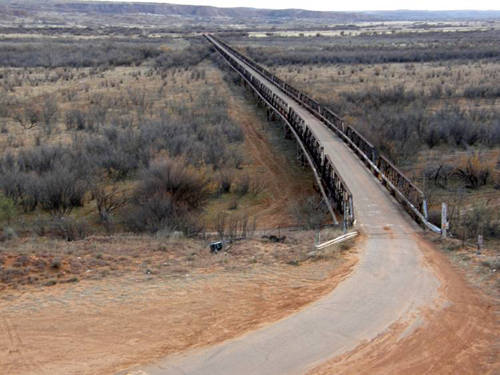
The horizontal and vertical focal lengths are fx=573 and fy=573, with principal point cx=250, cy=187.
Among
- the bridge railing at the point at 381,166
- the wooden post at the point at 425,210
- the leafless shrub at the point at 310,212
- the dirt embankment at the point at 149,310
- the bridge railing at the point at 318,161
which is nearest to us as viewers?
the dirt embankment at the point at 149,310

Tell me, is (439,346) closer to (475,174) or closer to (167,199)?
(167,199)

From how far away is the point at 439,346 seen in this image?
8.34 meters

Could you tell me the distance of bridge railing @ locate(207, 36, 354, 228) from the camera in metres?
15.2

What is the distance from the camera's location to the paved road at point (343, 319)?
805cm

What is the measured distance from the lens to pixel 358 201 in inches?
619

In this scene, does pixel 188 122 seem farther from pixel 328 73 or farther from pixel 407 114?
pixel 328 73

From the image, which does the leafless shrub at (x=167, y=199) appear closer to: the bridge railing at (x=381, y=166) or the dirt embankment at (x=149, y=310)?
the dirt embankment at (x=149, y=310)

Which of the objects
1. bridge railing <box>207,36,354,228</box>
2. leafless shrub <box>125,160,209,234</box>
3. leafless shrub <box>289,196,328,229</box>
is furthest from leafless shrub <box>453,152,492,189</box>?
leafless shrub <box>125,160,209,234</box>

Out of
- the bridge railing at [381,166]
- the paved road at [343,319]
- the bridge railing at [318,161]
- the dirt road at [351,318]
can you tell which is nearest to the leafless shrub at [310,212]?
the bridge railing at [318,161]

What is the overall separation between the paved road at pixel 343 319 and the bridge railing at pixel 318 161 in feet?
4.56

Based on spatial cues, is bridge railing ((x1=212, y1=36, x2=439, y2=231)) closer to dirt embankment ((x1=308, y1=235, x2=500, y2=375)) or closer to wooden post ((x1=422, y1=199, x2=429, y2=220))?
wooden post ((x1=422, y1=199, x2=429, y2=220))

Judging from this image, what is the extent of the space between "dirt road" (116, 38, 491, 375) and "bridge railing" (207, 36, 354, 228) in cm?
169

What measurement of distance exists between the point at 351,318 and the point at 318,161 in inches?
453

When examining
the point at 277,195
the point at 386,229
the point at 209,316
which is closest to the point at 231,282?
the point at 209,316
